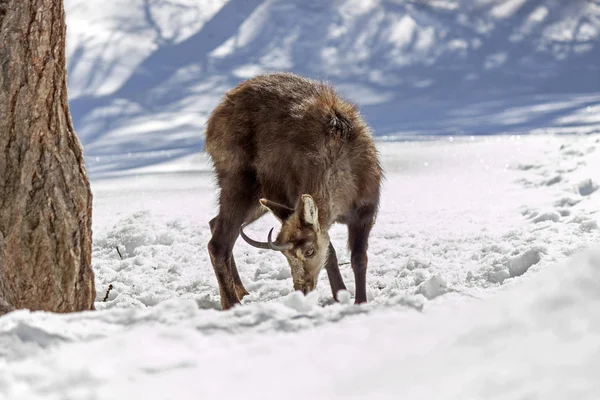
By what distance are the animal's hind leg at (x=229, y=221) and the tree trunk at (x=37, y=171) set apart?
5.01 ft

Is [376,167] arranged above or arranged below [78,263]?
above

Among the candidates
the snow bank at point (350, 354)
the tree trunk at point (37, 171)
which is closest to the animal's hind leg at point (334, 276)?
the tree trunk at point (37, 171)

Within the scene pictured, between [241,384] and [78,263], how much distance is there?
282cm

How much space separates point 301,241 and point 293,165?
0.60 meters

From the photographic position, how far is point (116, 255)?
306 inches

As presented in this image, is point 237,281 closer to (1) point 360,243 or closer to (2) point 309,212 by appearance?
(1) point 360,243

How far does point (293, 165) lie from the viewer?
609 cm

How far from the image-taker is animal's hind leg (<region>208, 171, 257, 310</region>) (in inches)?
255

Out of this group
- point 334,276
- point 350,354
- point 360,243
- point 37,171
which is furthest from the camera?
point 334,276

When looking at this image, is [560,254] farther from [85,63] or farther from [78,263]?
[85,63]

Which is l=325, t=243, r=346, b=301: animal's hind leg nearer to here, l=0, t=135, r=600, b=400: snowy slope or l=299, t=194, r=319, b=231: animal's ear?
l=299, t=194, r=319, b=231: animal's ear

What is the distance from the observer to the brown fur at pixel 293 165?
595cm

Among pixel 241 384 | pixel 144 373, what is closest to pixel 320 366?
pixel 241 384

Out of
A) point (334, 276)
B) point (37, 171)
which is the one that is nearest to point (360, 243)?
point (334, 276)
